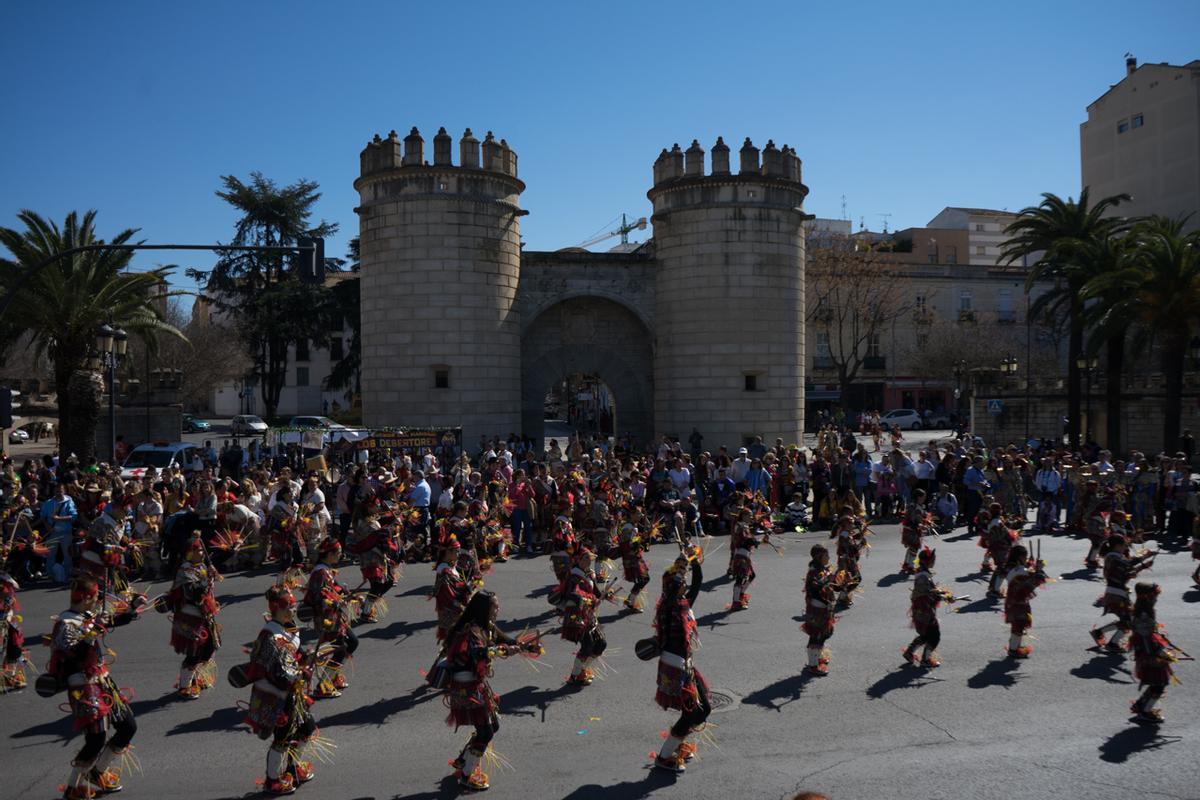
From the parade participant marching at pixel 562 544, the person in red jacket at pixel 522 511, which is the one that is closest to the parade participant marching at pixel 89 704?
the parade participant marching at pixel 562 544

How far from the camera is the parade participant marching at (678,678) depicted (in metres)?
7.50

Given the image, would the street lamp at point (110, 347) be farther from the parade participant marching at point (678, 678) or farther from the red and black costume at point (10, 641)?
the parade participant marching at point (678, 678)

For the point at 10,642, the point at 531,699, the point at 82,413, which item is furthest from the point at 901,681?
the point at 82,413

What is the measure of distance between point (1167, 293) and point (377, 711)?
2753cm

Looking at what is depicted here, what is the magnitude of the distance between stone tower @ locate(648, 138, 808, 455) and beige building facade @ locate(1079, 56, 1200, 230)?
2910 cm

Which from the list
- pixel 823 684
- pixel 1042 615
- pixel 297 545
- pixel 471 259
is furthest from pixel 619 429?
pixel 823 684

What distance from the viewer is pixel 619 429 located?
30.7 meters

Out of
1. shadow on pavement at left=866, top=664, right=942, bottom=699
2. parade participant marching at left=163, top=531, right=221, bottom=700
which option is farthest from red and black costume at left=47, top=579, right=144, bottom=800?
shadow on pavement at left=866, top=664, right=942, bottom=699

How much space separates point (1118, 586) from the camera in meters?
10.2

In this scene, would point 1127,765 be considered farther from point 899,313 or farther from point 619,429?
point 899,313

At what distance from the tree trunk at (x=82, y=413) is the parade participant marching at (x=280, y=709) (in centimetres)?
2019

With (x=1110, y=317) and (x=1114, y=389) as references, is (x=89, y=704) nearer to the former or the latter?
(x=1110, y=317)

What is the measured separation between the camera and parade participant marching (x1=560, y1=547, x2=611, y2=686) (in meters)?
9.66

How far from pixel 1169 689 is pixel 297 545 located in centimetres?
1269
